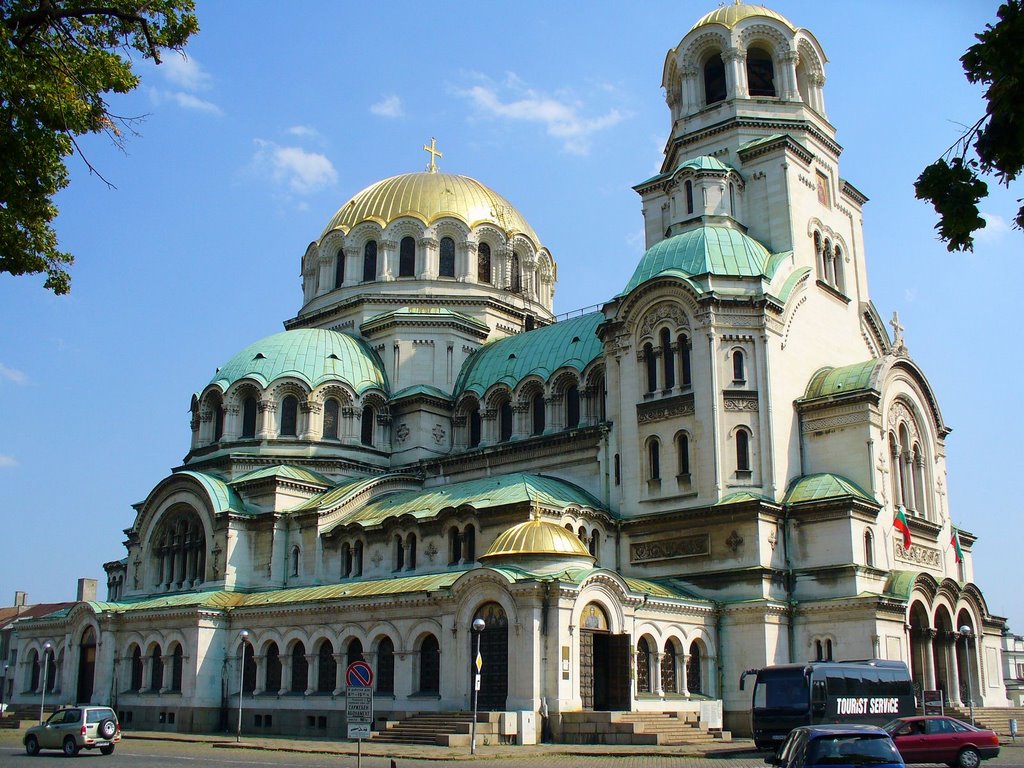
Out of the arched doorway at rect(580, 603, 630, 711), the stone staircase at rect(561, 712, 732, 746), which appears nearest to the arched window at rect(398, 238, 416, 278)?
the arched doorway at rect(580, 603, 630, 711)

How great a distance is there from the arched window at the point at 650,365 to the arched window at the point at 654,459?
6.63ft

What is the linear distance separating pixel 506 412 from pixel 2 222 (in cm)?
3325

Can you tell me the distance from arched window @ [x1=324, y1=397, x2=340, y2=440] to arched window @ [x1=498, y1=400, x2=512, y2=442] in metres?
7.62

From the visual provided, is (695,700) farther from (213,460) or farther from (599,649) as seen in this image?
(213,460)

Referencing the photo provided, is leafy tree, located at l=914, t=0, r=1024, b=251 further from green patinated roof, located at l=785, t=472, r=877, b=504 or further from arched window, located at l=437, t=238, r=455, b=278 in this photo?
arched window, located at l=437, t=238, r=455, b=278

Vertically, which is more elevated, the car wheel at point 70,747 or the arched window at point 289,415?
the arched window at point 289,415

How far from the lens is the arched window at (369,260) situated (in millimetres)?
56844

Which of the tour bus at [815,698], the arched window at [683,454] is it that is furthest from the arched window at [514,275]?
the tour bus at [815,698]

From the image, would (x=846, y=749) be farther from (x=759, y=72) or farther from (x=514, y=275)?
(x=514, y=275)

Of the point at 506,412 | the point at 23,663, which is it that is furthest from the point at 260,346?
the point at 23,663

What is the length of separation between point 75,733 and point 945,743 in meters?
21.8

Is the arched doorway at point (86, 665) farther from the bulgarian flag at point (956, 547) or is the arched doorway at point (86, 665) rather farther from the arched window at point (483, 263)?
the bulgarian flag at point (956, 547)

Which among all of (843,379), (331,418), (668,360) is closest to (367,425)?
(331,418)

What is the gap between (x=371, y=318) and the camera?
5512 cm
